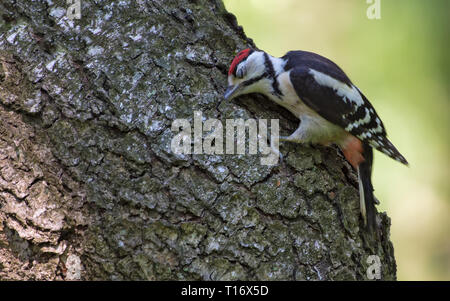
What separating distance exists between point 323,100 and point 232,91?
→ 58 centimetres

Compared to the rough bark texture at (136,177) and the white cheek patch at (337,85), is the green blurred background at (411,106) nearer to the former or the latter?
the white cheek patch at (337,85)

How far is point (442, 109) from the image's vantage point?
3.78 meters

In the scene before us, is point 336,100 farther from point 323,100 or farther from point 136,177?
point 136,177

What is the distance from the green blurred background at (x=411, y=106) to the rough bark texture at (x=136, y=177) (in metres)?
1.78

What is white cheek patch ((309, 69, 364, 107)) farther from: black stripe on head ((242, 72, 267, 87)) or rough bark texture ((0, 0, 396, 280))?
rough bark texture ((0, 0, 396, 280))

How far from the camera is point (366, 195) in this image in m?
2.07

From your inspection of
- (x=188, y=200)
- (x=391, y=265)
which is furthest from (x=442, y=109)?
(x=188, y=200)

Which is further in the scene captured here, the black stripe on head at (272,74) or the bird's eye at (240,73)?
the black stripe on head at (272,74)

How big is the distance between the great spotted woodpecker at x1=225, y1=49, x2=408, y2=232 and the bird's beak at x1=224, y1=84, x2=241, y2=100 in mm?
99

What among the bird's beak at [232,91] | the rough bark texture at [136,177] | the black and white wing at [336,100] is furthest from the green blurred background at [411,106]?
the bird's beak at [232,91]

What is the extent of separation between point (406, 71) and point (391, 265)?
84.2 inches

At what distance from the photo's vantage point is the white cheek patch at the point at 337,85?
248 cm

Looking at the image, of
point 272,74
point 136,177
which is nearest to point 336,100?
point 272,74
